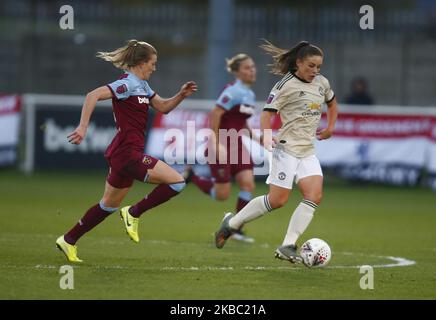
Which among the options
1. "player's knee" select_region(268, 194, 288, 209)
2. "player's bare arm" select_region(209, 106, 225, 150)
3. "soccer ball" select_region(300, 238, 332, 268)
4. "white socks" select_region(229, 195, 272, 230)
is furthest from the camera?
"player's bare arm" select_region(209, 106, 225, 150)

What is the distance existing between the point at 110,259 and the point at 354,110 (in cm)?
1201

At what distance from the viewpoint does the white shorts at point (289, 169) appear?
9781mm

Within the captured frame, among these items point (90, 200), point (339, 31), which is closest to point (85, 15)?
point (339, 31)

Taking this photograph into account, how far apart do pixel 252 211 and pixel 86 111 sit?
202 cm

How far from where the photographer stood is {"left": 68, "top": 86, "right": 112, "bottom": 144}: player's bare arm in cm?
895

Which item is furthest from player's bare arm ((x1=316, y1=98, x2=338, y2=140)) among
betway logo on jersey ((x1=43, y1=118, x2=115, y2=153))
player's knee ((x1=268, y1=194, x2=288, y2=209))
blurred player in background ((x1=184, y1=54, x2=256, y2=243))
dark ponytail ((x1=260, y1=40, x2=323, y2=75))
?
betway logo on jersey ((x1=43, y1=118, x2=115, y2=153))

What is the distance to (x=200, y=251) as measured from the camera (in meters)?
11.0

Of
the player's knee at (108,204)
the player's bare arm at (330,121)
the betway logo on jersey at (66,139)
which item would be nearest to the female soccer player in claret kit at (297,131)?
the player's bare arm at (330,121)

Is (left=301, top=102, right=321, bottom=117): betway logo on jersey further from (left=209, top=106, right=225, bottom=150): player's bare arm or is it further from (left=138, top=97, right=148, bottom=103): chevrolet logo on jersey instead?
(left=209, top=106, right=225, bottom=150): player's bare arm

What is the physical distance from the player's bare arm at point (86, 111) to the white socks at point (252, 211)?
183cm

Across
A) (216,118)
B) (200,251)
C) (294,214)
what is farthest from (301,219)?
(216,118)

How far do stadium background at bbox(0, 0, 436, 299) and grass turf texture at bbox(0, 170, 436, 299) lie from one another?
37 millimetres

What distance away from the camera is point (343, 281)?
8.84m

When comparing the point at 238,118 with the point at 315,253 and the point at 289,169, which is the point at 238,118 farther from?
the point at 315,253
